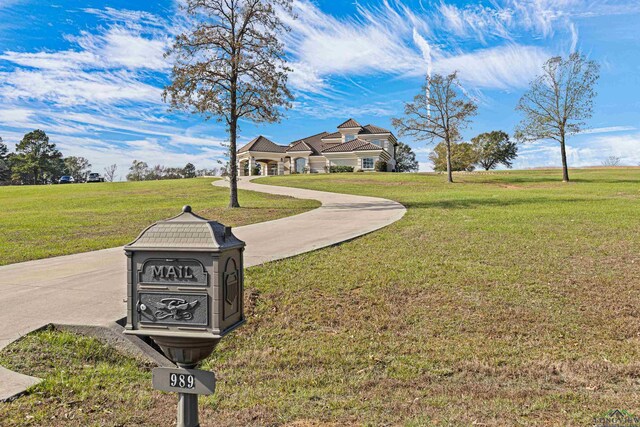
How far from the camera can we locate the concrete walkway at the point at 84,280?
4661 millimetres

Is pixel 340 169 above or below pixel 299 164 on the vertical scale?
below

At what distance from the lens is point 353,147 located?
166 feet

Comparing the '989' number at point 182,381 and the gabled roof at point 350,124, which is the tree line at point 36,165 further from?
the '989' number at point 182,381

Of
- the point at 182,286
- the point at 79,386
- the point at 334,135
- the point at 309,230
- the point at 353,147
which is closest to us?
the point at 182,286

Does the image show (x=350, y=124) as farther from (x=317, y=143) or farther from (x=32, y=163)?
(x=32, y=163)

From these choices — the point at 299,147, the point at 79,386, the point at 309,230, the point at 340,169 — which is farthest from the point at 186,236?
the point at 299,147

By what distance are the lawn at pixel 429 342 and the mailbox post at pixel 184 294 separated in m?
0.99

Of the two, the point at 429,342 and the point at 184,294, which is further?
the point at 429,342

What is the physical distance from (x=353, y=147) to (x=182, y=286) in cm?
4911

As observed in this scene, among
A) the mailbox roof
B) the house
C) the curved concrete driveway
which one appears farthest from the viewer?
the house

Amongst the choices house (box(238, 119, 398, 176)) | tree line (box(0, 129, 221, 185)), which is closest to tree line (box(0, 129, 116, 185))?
tree line (box(0, 129, 221, 185))

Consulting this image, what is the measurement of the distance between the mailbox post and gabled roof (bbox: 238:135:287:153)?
5338 cm

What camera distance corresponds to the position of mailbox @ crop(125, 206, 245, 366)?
231 cm

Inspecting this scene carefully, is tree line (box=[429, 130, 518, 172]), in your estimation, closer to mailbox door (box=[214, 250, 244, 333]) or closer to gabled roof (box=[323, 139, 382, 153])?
gabled roof (box=[323, 139, 382, 153])
